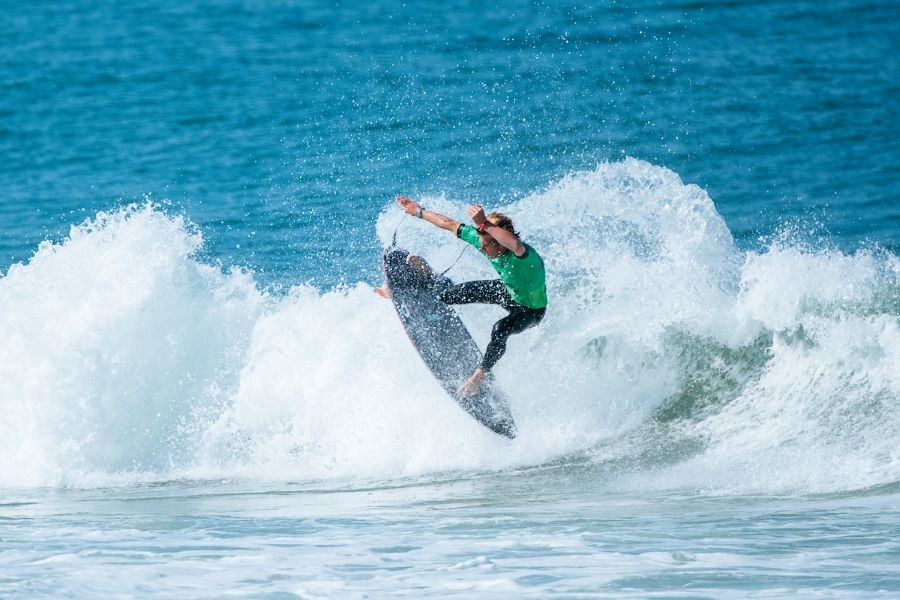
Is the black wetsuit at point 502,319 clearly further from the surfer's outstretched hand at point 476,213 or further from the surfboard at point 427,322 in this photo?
the surfer's outstretched hand at point 476,213

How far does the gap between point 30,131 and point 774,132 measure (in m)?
15.2

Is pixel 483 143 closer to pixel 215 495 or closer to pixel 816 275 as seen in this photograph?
pixel 816 275

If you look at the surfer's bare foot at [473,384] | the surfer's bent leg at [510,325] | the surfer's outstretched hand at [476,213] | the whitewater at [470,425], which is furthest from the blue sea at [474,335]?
the surfer's outstretched hand at [476,213]

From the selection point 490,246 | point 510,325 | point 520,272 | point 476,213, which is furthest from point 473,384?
point 476,213

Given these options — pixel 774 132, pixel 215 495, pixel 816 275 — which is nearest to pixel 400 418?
pixel 215 495

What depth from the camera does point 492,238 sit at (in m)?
9.50

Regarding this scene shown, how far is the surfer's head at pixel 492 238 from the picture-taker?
30.5ft

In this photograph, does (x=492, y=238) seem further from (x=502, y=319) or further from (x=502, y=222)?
(x=502, y=319)

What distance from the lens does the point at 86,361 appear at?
1157 cm

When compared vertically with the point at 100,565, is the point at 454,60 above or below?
above

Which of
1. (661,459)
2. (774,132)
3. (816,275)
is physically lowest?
(661,459)

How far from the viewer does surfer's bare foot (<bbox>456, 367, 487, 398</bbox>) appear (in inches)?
396

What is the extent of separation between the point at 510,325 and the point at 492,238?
32.2 inches

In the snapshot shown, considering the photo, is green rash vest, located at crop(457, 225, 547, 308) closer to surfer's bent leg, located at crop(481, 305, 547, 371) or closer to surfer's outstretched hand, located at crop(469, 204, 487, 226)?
surfer's bent leg, located at crop(481, 305, 547, 371)
